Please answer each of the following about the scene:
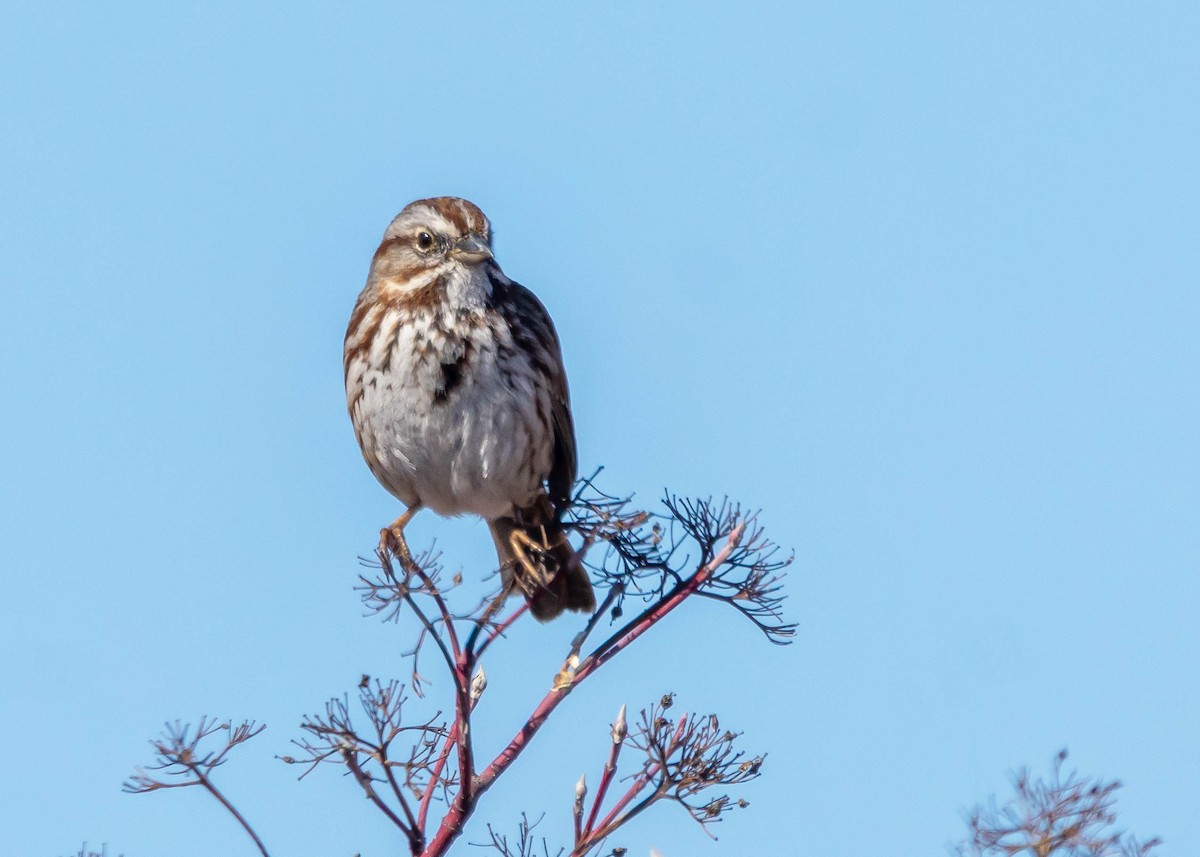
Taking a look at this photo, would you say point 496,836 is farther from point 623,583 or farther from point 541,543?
point 541,543

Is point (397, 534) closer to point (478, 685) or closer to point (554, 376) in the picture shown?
point (554, 376)

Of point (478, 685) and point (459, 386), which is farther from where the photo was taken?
point (459, 386)

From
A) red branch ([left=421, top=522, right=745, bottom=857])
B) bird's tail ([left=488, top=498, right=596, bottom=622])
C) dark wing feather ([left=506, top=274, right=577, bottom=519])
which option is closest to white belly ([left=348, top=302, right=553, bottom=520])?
dark wing feather ([left=506, top=274, right=577, bottom=519])

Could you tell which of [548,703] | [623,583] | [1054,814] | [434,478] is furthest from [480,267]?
[1054,814]

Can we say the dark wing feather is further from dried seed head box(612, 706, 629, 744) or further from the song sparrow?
dried seed head box(612, 706, 629, 744)

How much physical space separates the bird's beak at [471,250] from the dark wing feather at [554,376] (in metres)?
0.33

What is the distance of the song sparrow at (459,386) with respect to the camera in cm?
754

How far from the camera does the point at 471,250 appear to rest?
25.4 ft

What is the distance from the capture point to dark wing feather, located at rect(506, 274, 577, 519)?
7.95 meters

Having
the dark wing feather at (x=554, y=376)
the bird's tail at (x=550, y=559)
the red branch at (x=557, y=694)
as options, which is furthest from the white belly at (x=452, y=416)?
the red branch at (x=557, y=694)

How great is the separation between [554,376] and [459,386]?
732mm

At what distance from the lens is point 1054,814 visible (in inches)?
145

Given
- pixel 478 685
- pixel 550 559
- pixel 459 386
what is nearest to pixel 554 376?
pixel 459 386

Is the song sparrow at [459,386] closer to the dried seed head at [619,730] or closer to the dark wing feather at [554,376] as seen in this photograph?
the dark wing feather at [554,376]
